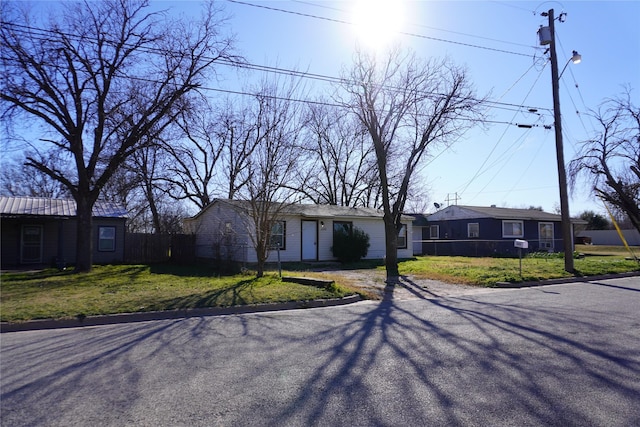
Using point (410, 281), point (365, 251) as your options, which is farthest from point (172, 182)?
point (410, 281)

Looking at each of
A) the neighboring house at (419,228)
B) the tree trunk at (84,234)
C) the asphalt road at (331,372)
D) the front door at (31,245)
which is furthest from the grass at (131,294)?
the neighboring house at (419,228)

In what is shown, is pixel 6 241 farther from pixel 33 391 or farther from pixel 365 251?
pixel 33 391

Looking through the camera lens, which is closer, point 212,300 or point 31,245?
point 212,300

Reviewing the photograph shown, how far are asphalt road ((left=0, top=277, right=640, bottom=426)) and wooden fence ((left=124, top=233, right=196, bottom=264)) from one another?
1733 centimetres

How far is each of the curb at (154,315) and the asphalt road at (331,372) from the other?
515 millimetres

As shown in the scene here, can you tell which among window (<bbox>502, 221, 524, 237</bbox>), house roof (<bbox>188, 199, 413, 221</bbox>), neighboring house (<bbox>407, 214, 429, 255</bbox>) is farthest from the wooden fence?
window (<bbox>502, 221, 524, 237</bbox>)

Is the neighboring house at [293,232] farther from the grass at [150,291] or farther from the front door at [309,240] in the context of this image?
the grass at [150,291]

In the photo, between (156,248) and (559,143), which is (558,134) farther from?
(156,248)

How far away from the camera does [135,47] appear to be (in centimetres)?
1628

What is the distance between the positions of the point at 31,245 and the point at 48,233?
3.01ft

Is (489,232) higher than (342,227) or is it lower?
lower

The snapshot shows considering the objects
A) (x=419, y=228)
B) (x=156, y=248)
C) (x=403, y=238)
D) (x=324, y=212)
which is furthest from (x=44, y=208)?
(x=419, y=228)

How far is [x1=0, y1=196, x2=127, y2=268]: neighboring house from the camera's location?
21.7 m

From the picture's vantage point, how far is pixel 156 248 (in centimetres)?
2616
